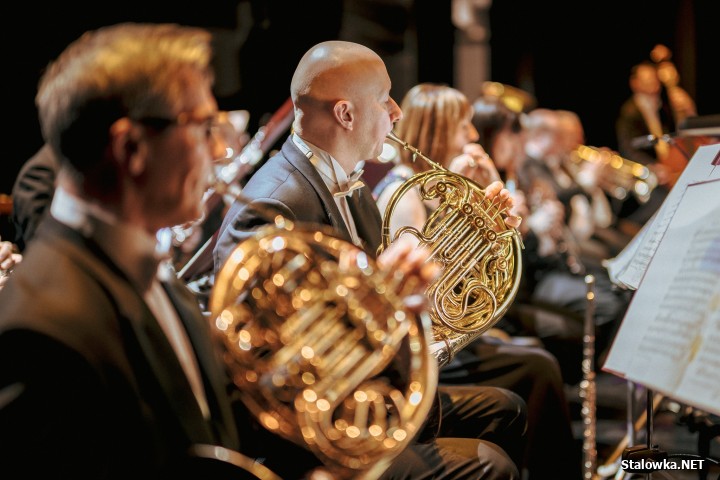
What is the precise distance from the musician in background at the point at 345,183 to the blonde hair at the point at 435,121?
2.37 ft

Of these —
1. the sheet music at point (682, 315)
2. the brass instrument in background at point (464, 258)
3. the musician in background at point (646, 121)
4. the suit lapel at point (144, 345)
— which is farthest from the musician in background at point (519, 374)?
the musician in background at point (646, 121)

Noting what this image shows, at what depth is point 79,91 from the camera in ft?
4.03

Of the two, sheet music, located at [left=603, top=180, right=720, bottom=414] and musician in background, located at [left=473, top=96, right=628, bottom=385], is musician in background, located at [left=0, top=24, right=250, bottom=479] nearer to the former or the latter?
sheet music, located at [left=603, top=180, right=720, bottom=414]

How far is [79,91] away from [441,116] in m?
2.14

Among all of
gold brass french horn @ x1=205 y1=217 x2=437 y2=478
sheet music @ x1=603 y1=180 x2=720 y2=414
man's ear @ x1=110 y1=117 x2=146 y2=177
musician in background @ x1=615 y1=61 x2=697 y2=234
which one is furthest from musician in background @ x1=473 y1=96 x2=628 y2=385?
man's ear @ x1=110 y1=117 x2=146 y2=177

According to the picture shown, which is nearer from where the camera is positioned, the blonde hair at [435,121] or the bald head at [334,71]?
the bald head at [334,71]

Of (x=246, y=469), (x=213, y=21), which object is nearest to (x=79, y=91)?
(x=246, y=469)

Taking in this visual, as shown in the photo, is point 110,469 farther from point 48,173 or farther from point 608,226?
point 608,226

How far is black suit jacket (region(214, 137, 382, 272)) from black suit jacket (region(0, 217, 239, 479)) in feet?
2.61

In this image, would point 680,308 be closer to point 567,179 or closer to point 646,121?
point 567,179

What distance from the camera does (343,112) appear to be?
2.33m

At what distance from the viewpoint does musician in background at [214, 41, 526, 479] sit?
2.11 m

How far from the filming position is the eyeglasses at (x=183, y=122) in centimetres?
127

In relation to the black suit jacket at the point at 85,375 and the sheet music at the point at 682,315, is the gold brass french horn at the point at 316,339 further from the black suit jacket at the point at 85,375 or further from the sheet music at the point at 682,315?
the sheet music at the point at 682,315
